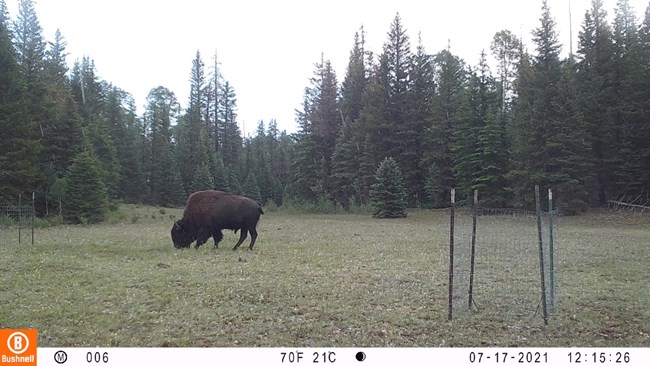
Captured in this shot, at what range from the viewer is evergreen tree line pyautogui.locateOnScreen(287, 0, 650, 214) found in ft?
110

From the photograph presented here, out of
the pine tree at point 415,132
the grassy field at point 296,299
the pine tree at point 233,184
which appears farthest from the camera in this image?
the pine tree at point 233,184

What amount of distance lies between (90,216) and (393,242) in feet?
62.4

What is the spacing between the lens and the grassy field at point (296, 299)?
6688 mm

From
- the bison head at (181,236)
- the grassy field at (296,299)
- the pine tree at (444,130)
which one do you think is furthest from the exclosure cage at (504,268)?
the pine tree at (444,130)

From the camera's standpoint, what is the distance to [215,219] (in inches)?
627

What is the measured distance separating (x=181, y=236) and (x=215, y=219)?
131cm

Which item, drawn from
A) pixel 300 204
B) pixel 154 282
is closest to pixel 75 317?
pixel 154 282

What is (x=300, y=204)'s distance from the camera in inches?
1839

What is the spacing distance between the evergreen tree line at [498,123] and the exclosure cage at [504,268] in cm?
1964

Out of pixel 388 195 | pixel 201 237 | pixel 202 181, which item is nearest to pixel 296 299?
pixel 201 237

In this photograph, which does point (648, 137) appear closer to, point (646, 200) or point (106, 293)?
point (646, 200)
